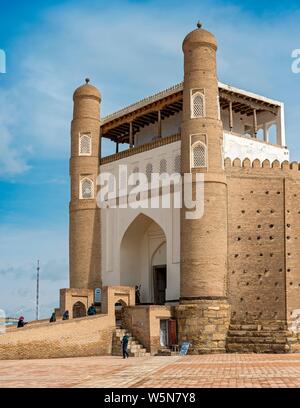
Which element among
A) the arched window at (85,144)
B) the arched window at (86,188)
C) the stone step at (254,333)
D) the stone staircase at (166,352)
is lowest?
the stone staircase at (166,352)

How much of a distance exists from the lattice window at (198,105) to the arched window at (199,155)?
3.54 feet

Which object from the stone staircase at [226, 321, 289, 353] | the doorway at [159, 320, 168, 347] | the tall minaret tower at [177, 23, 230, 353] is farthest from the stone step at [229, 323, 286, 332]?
the doorway at [159, 320, 168, 347]

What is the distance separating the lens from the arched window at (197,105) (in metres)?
23.4

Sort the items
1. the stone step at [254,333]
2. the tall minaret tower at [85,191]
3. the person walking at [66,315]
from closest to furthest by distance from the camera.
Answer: the stone step at [254,333] < the person walking at [66,315] < the tall minaret tower at [85,191]

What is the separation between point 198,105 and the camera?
23422 millimetres

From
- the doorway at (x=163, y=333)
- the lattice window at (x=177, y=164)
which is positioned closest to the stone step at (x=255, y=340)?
the doorway at (x=163, y=333)

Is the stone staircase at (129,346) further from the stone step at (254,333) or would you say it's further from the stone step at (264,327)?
the stone step at (264,327)

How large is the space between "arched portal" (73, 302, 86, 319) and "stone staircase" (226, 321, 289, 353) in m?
6.13

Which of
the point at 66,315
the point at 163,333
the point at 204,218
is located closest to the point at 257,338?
the point at 163,333

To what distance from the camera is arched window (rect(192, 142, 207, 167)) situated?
75.5ft

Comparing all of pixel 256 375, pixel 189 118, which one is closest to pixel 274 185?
pixel 189 118

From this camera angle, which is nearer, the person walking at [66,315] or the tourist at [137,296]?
the person walking at [66,315]

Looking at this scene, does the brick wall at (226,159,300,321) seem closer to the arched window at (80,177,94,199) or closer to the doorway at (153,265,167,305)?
the doorway at (153,265,167,305)
